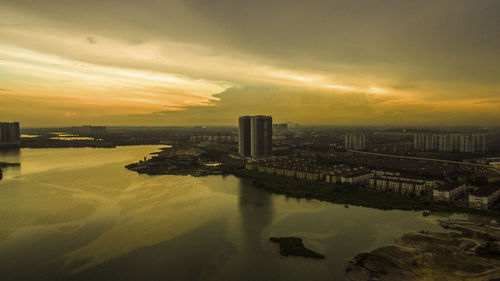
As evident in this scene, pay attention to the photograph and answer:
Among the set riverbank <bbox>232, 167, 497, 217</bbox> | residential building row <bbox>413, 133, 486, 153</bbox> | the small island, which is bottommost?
the small island

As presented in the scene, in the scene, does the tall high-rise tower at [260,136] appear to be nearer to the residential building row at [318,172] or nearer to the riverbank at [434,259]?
the residential building row at [318,172]

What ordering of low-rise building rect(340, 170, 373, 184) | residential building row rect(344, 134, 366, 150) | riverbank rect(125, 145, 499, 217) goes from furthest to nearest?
1. residential building row rect(344, 134, 366, 150)
2. low-rise building rect(340, 170, 373, 184)
3. riverbank rect(125, 145, 499, 217)

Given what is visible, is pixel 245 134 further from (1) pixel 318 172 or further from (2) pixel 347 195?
(2) pixel 347 195

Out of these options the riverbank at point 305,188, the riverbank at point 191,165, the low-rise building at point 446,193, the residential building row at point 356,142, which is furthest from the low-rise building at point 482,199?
the residential building row at point 356,142

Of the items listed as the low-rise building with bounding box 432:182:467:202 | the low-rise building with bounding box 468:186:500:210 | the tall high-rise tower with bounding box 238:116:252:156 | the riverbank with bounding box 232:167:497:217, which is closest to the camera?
the low-rise building with bounding box 468:186:500:210

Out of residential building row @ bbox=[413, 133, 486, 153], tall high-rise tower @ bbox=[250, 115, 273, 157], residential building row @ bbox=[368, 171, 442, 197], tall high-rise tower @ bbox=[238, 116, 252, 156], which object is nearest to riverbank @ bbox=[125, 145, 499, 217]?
residential building row @ bbox=[368, 171, 442, 197]

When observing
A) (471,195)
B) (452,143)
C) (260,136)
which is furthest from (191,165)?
(452,143)

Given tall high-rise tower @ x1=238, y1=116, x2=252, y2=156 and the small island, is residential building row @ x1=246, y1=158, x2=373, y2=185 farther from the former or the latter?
the small island
